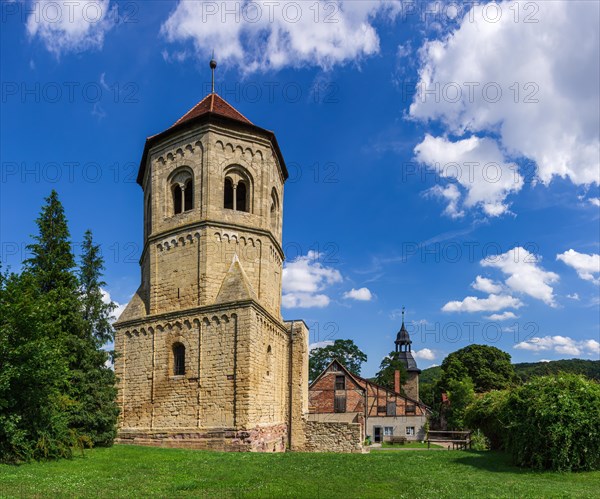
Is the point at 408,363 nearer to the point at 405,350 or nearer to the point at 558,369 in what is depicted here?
the point at 405,350

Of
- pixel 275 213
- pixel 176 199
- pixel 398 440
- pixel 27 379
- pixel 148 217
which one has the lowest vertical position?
pixel 398 440

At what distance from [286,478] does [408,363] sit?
53.2 meters

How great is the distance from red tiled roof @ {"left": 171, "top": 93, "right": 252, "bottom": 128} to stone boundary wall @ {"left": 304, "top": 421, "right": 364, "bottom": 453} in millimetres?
14915

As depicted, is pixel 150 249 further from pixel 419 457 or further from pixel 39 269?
pixel 419 457

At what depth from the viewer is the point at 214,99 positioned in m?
24.9

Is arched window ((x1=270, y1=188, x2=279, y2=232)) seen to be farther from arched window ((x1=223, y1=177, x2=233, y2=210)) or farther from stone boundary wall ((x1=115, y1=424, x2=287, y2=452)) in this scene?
stone boundary wall ((x1=115, y1=424, x2=287, y2=452))

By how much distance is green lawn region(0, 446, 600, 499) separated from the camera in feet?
32.1

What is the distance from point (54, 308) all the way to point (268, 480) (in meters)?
8.37

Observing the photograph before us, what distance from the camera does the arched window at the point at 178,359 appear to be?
2058 cm

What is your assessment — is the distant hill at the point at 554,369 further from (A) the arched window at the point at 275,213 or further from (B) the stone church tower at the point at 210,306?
(A) the arched window at the point at 275,213

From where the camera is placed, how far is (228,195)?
23.3 m

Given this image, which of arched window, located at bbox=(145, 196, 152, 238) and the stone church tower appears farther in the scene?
arched window, located at bbox=(145, 196, 152, 238)

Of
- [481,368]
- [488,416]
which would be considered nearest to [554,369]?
[488,416]

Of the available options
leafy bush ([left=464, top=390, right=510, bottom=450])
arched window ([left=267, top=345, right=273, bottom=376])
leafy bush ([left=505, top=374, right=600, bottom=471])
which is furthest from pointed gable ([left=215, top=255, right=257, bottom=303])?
leafy bush ([left=505, top=374, right=600, bottom=471])
